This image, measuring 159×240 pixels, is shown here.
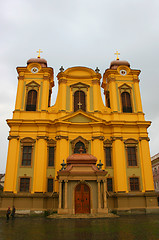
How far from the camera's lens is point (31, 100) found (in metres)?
27.4

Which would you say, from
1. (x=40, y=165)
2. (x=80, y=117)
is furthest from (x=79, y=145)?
(x=40, y=165)

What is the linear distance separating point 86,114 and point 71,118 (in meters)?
1.90

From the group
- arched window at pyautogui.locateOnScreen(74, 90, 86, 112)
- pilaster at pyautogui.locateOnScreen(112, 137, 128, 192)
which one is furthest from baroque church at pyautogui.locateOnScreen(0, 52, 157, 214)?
pilaster at pyautogui.locateOnScreen(112, 137, 128, 192)

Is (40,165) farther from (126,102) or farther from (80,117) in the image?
(126,102)

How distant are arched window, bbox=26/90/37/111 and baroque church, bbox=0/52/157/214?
124mm

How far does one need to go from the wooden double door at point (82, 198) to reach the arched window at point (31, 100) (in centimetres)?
1237

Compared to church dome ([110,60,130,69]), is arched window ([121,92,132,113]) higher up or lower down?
lower down

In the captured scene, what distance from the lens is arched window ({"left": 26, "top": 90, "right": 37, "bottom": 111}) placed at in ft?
88.7

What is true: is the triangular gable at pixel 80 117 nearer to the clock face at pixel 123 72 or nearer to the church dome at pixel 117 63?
the clock face at pixel 123 72

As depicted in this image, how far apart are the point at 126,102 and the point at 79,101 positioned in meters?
6.22

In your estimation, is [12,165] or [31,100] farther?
[31,100]

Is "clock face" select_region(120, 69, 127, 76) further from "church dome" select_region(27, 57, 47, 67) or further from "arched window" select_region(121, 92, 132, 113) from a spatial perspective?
"church dome" select_region(27, 57, 47, 67)

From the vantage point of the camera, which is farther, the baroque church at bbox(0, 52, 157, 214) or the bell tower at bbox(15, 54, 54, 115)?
the bell tower at bbox(15, 54, 54, 115)

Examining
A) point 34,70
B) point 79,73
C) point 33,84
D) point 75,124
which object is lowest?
point 75,124
